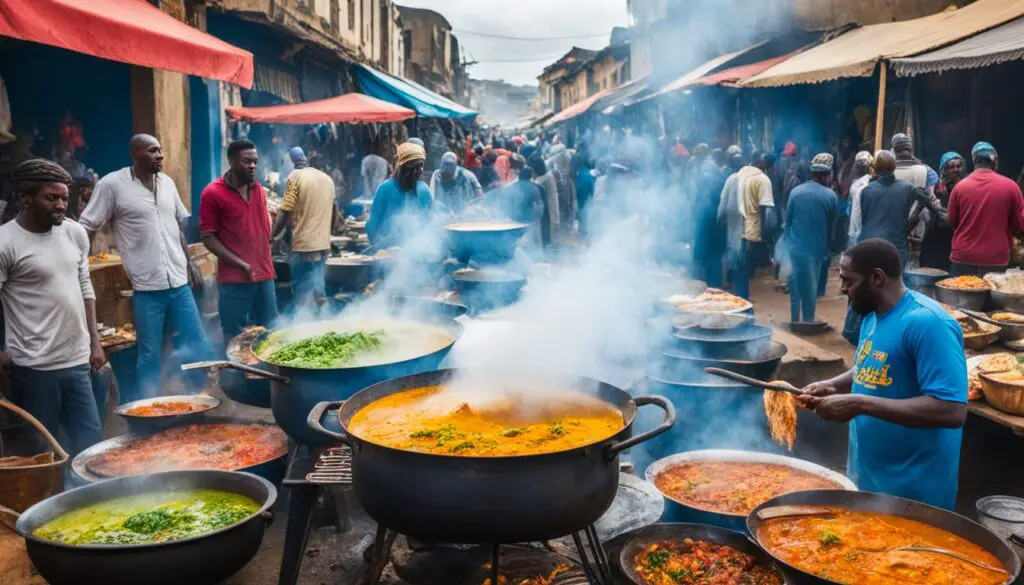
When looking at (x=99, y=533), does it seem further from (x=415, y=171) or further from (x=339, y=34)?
(x=339, y=34)

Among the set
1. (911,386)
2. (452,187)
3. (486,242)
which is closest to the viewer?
(911,386)

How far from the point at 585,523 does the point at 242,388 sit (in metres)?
3.30

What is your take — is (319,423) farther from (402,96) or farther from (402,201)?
(402,96)

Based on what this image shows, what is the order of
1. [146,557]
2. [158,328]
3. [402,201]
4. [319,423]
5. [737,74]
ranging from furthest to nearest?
[737,74], [402,201], [158,328], [319,423], [146,557]

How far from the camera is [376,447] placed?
2801mm

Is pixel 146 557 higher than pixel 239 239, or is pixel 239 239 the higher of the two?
pixel 239 239

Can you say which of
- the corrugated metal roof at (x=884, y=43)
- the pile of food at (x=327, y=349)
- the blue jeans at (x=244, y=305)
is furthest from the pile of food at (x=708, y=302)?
the corrugated metal roof at (x=884, y=43)

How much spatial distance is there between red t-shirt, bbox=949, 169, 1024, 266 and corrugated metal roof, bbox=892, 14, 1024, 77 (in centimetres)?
216

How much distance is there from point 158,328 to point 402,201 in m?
2.77

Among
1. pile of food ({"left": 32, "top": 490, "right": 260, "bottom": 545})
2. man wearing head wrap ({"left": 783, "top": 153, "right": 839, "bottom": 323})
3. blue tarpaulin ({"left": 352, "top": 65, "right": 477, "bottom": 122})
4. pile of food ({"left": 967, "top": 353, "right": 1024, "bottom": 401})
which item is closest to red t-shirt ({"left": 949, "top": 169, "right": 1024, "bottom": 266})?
man wearing head wrap ({"left": 783, "top": 153, "right": 839, "bottom": 323})

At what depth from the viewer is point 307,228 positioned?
9414 millimetres

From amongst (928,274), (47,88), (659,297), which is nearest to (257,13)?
(47,88)

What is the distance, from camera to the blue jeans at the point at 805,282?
990cm

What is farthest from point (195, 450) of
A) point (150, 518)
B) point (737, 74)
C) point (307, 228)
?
point (737, 74)
